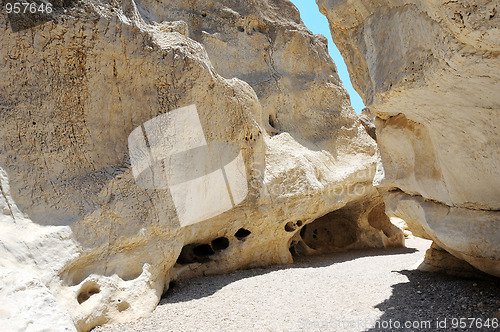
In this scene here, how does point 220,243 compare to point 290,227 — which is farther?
point 290,227

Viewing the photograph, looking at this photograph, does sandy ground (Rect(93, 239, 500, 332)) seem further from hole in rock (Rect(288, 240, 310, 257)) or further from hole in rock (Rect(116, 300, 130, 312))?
hole in rock (Rect(288, 240, 310, 257))

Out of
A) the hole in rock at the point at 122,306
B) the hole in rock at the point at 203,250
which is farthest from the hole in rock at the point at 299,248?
the hole in rock at the point at 122,306

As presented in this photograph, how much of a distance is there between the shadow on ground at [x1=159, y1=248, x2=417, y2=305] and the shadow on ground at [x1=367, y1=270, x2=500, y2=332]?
2.24m

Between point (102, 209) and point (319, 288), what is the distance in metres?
2.81

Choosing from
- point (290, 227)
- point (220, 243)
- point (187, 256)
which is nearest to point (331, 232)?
point (290, 227)

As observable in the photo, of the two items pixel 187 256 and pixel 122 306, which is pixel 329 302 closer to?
pixel 122 306

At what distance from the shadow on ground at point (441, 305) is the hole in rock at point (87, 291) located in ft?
8.88

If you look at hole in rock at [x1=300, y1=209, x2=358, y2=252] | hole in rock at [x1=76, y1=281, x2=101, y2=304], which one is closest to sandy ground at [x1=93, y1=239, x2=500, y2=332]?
hole in rock at [x1=76, y1=281, x2=101, y2=304]

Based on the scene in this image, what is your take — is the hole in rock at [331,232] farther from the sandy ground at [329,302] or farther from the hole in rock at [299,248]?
the sandy ground at [329,302]

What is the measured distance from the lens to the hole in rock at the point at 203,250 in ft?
20.0

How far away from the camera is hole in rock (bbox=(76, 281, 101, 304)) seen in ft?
11.8

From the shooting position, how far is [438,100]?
2971 millimetres

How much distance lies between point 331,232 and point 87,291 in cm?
657

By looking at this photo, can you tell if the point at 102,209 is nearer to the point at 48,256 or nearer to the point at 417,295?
the point at 48,256
